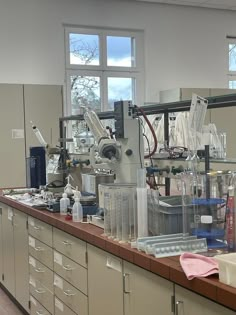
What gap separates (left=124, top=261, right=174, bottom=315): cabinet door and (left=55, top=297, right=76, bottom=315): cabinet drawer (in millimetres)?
785

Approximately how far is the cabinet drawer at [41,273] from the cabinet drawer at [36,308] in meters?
0.18

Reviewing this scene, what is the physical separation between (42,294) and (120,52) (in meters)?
4.29

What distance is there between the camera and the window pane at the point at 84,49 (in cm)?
629

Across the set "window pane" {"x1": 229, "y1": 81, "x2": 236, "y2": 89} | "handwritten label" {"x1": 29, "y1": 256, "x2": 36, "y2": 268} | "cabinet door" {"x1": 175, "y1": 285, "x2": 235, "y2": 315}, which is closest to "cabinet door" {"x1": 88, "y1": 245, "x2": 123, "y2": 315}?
"cabinet door" {"x1": 175, "y1": 285, "x2": 235, "y2": 315}

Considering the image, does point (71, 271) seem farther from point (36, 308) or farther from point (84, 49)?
point (84, 49)

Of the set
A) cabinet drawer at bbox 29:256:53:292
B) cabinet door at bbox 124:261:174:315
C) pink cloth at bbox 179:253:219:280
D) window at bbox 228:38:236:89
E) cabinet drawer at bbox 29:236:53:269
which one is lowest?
cabinet drawer at bbox 29:256:53:292

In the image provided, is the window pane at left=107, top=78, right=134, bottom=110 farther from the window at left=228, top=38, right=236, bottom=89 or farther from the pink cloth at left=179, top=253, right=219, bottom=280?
the pink cloth at left=179, top=253, right=219, bottom=280

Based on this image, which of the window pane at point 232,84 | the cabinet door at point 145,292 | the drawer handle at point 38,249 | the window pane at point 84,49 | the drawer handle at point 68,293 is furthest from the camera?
the window pane at point 232,84

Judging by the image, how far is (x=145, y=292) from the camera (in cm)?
184

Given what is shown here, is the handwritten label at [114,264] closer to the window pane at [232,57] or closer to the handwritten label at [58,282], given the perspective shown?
the handwritten label at [58,282]

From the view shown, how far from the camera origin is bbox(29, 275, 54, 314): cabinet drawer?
9.90 ft

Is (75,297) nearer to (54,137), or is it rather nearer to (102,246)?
(102,246)

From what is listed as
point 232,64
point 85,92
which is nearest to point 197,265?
point 85,92

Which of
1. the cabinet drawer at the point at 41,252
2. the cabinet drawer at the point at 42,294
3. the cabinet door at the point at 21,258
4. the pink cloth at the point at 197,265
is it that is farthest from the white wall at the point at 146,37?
the pink cloth at the point at 197,265
